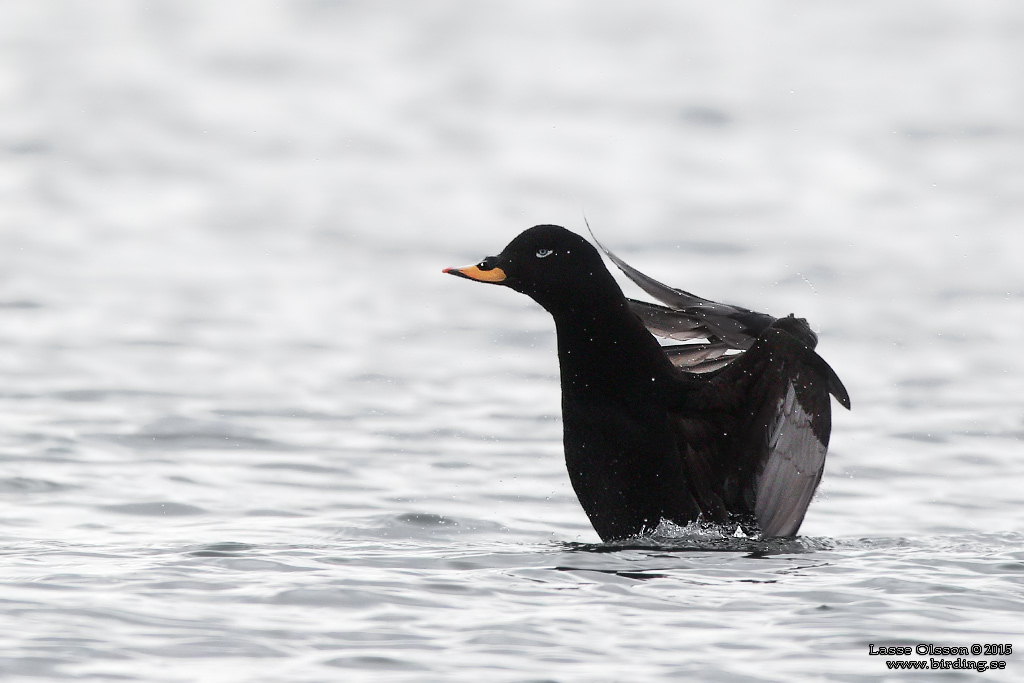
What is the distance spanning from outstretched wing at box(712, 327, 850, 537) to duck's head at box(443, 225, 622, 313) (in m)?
0.61

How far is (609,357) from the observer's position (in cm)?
681

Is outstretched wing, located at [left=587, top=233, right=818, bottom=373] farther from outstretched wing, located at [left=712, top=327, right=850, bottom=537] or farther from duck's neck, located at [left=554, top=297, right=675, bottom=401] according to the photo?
duck's neck, located at [left=554, top=297, right=675, bottom=401]

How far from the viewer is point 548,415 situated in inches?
408

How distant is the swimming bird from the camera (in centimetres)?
671

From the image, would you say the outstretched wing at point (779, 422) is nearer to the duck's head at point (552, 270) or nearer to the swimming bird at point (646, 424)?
the swimming bird at point (646, 424)

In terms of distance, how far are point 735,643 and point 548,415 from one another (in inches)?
212

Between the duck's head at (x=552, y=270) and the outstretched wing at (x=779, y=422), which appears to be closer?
the outstretched wing at (x=779, y=422)

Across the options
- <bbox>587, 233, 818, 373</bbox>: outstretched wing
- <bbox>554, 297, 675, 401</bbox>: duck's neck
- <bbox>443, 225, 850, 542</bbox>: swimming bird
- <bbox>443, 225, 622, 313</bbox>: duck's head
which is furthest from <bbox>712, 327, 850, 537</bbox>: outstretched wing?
<bbox>443, 225, 622, 313</bbox>: duck's head

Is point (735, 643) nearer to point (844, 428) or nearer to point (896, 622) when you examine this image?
point (896, 622)

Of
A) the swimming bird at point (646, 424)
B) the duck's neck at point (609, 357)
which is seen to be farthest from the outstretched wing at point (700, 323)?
the duck's neck at point (609, 357)

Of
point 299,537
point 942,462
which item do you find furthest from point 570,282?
point 942,462

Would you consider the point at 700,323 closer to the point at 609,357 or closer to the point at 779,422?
the point at 609,357

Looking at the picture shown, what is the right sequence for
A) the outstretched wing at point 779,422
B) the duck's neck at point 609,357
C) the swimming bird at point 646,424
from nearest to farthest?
the outstretched wing at point 779,422 → the swimming bird at point 646,424 → the duck's neck at point 609,357

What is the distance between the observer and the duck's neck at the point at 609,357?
6.82 metres
